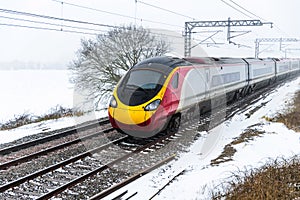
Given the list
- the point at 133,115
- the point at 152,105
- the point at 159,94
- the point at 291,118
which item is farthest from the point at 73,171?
the point at 291,118

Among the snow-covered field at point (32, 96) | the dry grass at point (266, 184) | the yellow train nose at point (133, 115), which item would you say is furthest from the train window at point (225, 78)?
the snow-covered field at point (32, 96)

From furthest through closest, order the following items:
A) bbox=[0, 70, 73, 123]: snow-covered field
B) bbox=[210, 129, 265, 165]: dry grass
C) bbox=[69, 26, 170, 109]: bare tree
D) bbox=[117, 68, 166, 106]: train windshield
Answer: bbox=[0, 70, 73, 123]: snow-covered field
bbox=[69, 26, 170, 109]: bare tree
bbox=[117, 68, 166, 106]: train windshield
bbox=[210, 129, 265, 165]: dry grass

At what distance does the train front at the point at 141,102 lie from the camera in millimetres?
8922

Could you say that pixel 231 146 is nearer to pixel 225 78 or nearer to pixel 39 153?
pixel 39 153

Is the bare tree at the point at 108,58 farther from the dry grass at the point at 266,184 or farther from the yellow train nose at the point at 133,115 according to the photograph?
the dry grass at the point at 266,184

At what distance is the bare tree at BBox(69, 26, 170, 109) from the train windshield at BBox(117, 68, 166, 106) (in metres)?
15.8

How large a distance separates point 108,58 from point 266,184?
876 inches

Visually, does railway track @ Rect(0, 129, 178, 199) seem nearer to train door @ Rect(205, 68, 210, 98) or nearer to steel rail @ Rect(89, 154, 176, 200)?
steel rail @ Rect(89, 154, 176, 200)

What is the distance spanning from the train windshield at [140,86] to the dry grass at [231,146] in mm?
2630

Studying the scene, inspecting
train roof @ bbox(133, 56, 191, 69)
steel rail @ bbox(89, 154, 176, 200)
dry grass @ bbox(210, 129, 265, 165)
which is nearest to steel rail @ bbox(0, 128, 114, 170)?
train roof @ bbox(133, 56, 191, 69)

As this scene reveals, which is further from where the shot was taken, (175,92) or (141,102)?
(175,92)

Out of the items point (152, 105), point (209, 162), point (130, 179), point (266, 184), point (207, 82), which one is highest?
point (207, 82)

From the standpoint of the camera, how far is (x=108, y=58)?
2641 cm

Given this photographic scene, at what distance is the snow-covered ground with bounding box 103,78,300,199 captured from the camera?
6.38 m
